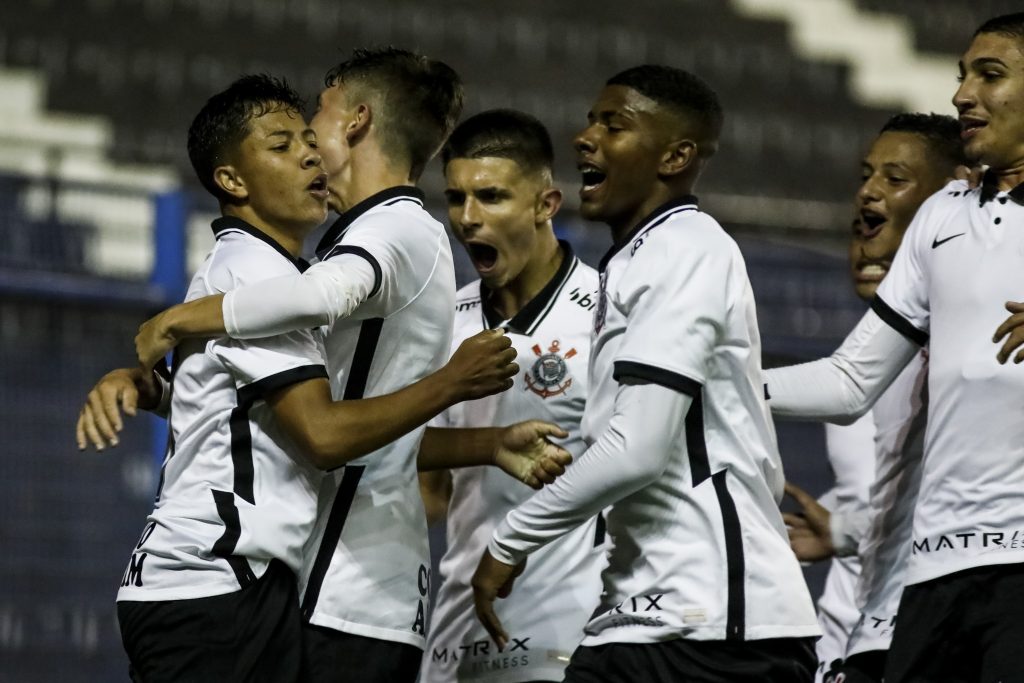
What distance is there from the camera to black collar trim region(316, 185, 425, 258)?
9.41 ft

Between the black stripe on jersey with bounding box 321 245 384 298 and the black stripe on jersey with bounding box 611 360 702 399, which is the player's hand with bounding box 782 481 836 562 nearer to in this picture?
the black stripe on jersey with bounding box 611 360 702 399

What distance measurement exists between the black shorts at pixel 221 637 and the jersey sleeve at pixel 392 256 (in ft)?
1.53

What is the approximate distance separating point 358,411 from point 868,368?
1.07 m

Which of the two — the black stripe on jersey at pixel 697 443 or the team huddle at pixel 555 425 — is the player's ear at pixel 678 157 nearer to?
the team huddle at pixel 555 425

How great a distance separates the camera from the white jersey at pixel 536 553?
3.25 metres

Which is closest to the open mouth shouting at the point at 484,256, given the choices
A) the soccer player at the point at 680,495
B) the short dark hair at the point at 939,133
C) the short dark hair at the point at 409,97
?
the short dark hair at the point at 409,97

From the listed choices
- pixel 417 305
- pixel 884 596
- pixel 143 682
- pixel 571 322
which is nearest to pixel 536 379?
pixel 571 322

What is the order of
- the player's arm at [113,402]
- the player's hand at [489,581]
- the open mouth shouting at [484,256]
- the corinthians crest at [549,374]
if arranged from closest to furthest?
the player's arm at [113,402]
the player's hand at [489,581]
the corinthians crest at [549,374]
the open mouth shouting at [484,256]

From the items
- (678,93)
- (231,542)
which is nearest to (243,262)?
(231,542)

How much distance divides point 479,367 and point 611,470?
0.89 ft

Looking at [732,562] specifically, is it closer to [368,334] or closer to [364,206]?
[368,334]

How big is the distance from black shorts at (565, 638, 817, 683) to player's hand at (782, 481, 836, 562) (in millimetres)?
1274

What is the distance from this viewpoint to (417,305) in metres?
2.80

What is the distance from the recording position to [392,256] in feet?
8.87
